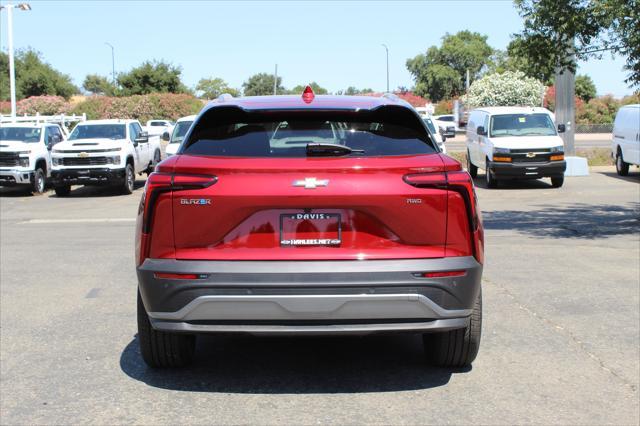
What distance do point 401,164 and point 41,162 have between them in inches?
790

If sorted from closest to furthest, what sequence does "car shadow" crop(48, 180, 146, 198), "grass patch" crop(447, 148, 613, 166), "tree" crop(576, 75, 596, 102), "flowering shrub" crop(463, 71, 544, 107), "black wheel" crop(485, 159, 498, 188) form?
"black wheel" crop(485, 159, 498, 188) < "car shadow" crop(48, 180, 146, 198) < "grass patch" crop(447, 148, 613, 166) < "flowering shrub" crop(463, 71, 544, 107) < "tree" crop(576, 75, 596, 102)

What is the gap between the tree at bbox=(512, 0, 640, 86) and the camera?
12741 millimetres

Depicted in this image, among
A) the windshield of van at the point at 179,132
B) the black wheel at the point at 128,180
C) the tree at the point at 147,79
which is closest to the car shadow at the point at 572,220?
the windshield of van at the point at 179,132

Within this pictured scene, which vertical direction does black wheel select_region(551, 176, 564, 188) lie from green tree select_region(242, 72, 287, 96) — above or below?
below

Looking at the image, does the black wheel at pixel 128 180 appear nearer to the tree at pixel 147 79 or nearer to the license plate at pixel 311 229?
the license plate at pixel 311 229

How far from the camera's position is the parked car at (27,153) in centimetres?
2222

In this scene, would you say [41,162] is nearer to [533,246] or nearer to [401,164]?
[533,246]

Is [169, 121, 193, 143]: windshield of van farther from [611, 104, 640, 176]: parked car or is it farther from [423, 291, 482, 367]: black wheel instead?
[423, 291, 482, 367]: black wheel

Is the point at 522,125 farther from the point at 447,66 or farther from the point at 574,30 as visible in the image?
the point at 447,66

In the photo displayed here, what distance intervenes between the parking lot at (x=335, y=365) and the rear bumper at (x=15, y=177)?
12.6 m

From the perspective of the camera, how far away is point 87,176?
861 inches

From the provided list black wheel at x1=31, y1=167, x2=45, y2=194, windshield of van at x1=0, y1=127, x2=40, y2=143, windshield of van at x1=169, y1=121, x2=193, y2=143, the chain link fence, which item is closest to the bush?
the chain link fence

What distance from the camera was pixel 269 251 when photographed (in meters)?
4.79

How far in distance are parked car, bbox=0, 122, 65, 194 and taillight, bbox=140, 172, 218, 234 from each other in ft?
60.5
